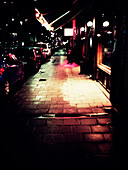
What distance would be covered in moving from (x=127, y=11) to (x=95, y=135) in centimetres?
357

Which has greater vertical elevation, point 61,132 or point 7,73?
point 7,73

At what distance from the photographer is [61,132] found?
4.16 metres

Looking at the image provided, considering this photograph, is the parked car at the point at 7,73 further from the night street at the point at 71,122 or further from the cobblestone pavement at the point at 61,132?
the cobblestone pavement at the point at 61,132

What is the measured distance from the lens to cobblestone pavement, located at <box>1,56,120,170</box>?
3107 mm

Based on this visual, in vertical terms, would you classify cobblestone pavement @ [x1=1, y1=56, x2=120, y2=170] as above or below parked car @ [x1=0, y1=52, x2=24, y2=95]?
below

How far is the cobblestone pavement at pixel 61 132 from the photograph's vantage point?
Result: 3.11m

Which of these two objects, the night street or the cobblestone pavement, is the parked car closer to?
the night street

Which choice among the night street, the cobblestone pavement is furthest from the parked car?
the cobblestone pavement

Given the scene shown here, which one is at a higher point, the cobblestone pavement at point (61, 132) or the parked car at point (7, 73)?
the parked car at point (7, 73)

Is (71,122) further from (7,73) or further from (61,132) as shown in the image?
(7,73)

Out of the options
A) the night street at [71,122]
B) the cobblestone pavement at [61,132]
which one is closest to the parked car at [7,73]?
the night street at [71,122]

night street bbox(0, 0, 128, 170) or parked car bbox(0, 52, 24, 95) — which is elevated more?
parked car bbox(0, 52, 24, 95)

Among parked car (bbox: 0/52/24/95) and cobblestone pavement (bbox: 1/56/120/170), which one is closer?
cobblestone pavement (bbox: 1/56/120/170)

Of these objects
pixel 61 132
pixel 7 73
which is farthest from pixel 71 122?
pixel 7 73
